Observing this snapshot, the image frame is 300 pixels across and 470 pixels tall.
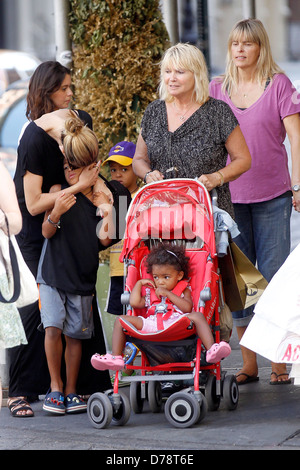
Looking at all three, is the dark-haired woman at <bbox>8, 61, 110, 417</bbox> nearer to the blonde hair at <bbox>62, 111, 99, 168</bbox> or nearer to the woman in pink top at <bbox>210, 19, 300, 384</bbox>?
the blonde hair at <bbox>62, 111, 99, 168</bbox>

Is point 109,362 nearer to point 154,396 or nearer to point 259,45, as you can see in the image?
point 154,396

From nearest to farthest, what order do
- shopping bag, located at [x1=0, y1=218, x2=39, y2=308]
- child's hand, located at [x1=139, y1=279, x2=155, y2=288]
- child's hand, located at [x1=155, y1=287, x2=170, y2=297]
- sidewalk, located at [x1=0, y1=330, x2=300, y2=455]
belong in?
shopping bag, located at [x1=0, y1=218, x2=39, y2=308] < sidewalk, located at [x1=0, y1=330, x2=300, y2=455] < child's hand, located at [x1=155, y1=287, x2=170, y2=297] < child's hand, located at [x1=139, y1=279, x2=155, y2=288]

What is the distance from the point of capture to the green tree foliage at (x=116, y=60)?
20.3 feet

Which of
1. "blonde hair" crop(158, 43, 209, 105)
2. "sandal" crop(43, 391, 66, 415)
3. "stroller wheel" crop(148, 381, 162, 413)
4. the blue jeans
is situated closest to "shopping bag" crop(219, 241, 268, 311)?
the blue jeans

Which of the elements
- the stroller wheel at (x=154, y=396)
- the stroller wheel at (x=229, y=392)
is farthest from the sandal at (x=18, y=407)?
the stroller wheel at (x=229, y=392)

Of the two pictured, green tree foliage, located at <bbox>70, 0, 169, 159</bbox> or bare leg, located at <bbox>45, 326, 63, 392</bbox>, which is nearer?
bare leg, located at <bbox>45, 326, 63, 392</bbox>

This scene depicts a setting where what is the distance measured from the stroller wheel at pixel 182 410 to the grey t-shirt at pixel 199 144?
1219 millimetres

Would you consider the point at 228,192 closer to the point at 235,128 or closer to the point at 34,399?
the point at 235,128

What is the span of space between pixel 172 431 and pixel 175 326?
519 mm

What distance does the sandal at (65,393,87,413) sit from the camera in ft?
15.8

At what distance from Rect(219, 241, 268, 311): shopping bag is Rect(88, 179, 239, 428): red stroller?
0.41ft

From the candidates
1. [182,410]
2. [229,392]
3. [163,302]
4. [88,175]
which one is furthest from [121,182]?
[182,410]

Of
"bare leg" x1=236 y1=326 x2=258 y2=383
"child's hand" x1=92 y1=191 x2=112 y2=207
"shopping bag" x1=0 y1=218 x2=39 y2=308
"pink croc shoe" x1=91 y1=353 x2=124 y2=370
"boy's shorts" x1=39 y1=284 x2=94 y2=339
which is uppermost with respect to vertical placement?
"child's hand" x1=92 y1=191 x2=112 y2=207

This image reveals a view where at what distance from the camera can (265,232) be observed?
211 inches
